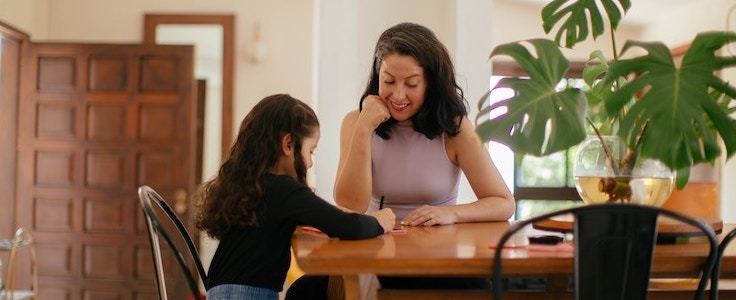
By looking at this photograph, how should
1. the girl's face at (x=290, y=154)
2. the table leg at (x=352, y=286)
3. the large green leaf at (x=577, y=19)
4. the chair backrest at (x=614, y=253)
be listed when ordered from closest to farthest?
the chair backrest at (x=614, y=253)
the table leg at (x=352, y=286)
the girl's face at (x=290, y=154)
the large green leaf at (x=577, y=19)

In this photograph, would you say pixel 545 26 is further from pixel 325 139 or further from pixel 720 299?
pixel 325 139

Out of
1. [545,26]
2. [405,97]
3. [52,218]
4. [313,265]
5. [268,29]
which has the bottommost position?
[52,218]

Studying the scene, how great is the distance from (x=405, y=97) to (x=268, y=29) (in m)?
4.05

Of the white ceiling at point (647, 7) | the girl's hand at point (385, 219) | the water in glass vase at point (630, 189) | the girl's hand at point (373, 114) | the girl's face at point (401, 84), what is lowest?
the girl's hand at point (385, 219)

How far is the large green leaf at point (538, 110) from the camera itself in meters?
1.68

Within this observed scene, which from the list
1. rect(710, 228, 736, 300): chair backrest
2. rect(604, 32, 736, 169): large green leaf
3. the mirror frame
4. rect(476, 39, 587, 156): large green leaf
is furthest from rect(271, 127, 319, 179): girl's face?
the mirror frame

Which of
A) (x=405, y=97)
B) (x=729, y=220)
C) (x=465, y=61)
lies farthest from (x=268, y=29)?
(x=405, y=97)

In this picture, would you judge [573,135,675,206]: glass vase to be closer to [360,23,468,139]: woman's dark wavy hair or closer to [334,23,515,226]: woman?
[334,23,515,226]: woman

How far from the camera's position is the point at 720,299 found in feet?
6.10

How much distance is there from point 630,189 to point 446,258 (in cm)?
66

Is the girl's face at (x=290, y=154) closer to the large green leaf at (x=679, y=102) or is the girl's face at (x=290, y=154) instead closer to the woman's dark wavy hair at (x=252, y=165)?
the woman's dark wavy hair at (x=252, y=165)

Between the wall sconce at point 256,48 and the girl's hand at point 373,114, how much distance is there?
3904 mm

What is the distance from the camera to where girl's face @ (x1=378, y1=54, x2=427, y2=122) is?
2.33m

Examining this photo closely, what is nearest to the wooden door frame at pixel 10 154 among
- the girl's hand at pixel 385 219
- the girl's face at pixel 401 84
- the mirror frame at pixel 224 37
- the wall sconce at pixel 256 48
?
the mirror frame at pixel 224 37
